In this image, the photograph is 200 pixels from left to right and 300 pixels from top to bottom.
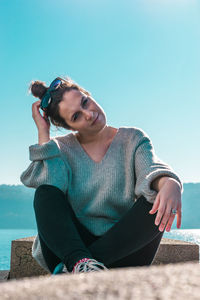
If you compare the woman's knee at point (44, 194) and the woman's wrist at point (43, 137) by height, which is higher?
the woman's wrist at point (43, 137)

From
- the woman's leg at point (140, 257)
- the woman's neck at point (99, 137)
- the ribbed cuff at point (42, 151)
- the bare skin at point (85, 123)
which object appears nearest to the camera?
the woman's leg at point (140, 257)

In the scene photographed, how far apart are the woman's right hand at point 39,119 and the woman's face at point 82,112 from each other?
0.17 metres

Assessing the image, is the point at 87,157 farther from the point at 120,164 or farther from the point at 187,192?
the point at 187,192

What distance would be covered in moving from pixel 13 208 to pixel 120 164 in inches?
6702

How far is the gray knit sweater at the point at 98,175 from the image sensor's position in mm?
1934

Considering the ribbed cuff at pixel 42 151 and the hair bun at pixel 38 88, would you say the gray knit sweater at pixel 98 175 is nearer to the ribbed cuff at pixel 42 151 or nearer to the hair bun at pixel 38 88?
the ribbed cuff at pixel 42 151

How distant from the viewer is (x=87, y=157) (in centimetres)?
219

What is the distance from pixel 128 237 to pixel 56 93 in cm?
125

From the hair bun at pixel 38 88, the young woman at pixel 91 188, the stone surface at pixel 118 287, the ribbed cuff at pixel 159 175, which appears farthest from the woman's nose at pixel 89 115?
the stone surface at pixel 118 287

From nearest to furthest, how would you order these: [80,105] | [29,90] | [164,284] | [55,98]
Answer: [164,284]
[80,105]
[55,98]
[29,90]

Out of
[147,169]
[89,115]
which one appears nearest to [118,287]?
[147,169]

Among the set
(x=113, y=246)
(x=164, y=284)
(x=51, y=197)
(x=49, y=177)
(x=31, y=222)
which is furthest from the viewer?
(x=31, y=222)

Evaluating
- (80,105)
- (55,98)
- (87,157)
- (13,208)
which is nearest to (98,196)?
(87,157)

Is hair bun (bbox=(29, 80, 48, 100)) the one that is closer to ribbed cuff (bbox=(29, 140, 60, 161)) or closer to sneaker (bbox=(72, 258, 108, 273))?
ribbed cuff (bbox=(29, 140, 60, 161))
